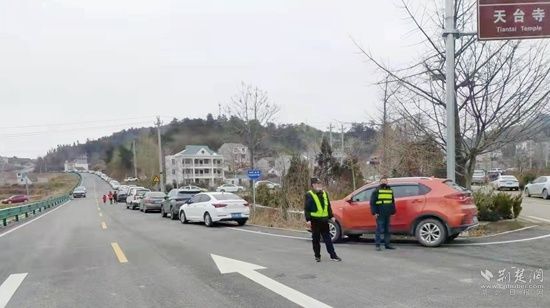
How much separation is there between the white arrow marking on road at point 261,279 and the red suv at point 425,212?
3.94m

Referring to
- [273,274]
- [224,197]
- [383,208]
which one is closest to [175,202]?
[224,197]

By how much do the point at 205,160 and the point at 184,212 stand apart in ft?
260

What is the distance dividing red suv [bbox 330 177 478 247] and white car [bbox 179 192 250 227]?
7483 mm

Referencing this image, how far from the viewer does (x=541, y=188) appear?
29516mm

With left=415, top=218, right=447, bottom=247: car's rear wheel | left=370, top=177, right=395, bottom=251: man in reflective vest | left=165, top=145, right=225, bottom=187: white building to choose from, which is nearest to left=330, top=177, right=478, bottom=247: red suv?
left=415, top=218, right=447, bottom=247: car's rear wheel

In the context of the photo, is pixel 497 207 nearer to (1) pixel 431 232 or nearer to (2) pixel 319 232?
(1) pixel 431 232

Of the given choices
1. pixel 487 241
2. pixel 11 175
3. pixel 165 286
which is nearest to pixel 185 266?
pixel 165 286

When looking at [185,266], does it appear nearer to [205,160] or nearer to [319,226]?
[319,226]

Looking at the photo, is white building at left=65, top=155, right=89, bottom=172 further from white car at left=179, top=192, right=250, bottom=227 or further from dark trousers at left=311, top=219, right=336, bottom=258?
dark trousers at left=311, top=219, right=336, bottom=258

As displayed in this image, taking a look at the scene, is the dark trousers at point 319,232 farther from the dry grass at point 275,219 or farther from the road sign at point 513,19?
the dry grass at point 275,219

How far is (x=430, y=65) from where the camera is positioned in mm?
15742

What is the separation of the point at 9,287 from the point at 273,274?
4.31 m

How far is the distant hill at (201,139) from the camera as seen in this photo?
139ft

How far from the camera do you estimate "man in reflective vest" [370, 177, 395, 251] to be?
35.4 feet
